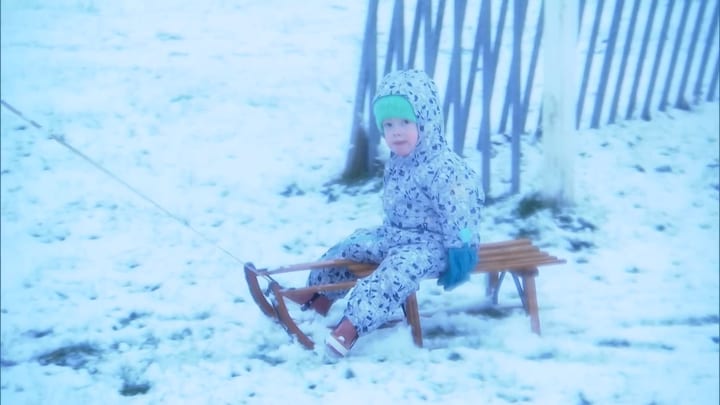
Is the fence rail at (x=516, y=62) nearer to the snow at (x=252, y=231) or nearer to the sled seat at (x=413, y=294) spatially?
the snow at (x=252, y=231)

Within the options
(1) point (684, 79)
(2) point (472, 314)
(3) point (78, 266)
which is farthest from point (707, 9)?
(3) point (78, 266)

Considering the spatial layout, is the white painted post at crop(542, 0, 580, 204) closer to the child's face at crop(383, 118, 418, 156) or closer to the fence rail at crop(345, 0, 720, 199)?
the fence rail at crop(345, 0, 720, 199)

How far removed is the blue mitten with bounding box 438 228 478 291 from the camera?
10.9ft

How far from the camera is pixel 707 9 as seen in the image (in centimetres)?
638

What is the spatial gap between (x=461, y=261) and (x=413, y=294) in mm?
258

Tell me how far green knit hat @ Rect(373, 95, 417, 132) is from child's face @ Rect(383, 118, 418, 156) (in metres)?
0.03

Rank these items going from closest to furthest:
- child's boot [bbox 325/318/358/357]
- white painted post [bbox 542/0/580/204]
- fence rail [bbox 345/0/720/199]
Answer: child's boot [bbox 325/318/358/357] < white painted post [bbox 542/0/580/204] < fence rail [bbox 345/0/720/199]

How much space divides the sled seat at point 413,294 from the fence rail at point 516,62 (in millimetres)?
1361

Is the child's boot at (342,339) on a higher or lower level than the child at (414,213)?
lower

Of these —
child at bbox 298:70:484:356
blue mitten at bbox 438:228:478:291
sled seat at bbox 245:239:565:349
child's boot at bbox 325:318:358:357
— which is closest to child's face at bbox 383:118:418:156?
child at bbox 298:70:484:356

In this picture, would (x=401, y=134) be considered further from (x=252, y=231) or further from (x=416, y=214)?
(x=252, y=231)

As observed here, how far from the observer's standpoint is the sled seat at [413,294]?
3475 mm

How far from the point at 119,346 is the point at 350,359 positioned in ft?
3.31

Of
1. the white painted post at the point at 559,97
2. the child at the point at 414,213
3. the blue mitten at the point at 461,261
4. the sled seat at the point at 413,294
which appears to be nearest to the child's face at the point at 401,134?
the child at the point at 414,213
